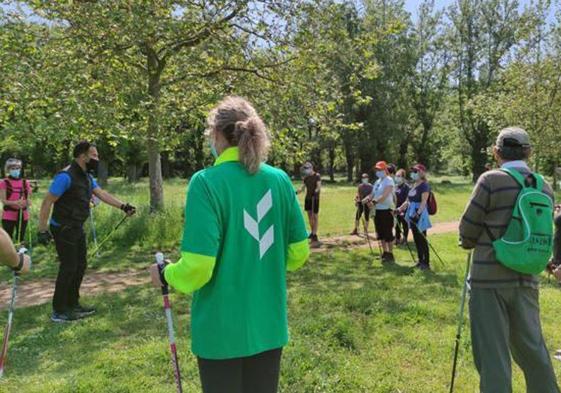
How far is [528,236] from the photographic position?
3445mm

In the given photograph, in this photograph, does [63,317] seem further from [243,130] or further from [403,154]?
[403,154]

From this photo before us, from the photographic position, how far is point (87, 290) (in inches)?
340

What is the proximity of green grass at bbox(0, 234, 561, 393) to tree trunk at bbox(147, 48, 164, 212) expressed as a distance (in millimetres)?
4878

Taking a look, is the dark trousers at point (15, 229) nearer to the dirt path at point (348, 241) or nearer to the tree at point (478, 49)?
the dirt path at point (348, 241)

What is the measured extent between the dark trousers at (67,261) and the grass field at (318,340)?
1.33 ft

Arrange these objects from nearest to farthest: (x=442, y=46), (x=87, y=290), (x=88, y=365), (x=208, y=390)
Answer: (x=208, y=390)
(x=88, y=365)
(x=87, y=290)
(x=442, y=46)

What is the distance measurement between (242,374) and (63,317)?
4867 millimetres

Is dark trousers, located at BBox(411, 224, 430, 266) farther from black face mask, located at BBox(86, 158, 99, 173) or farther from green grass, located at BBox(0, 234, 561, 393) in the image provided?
black face mask, located at BBox(86, 158, 99, 173)

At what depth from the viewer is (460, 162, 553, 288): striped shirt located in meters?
3.53

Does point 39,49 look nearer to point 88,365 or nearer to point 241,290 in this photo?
point 88,365

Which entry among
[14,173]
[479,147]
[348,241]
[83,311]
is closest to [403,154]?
[479,147]

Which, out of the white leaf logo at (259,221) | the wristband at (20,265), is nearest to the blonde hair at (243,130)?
the white leaf logo at (259,221)

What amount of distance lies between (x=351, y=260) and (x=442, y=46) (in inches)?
1615

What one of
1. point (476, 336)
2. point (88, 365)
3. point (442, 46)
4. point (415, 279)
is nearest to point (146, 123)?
point (415, 279)
